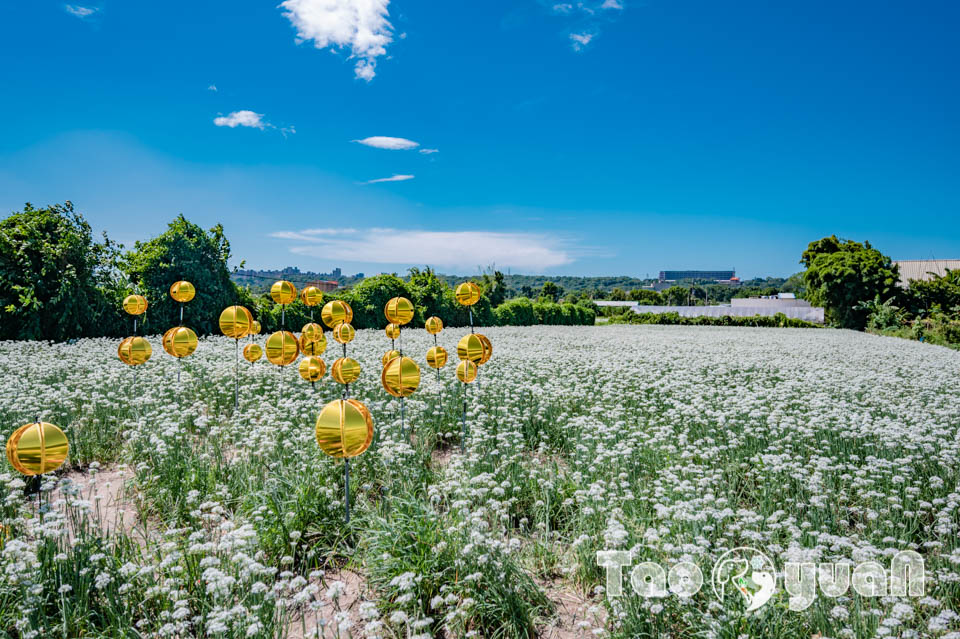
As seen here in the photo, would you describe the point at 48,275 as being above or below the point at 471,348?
above

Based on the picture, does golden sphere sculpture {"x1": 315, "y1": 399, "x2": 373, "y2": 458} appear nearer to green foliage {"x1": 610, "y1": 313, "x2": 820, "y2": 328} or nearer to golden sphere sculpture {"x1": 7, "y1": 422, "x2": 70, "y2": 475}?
golden sphere sculpture {"x1": 7, "y1": 422, "x2": 70, "y2": 475}

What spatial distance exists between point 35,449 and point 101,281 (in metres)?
16.2

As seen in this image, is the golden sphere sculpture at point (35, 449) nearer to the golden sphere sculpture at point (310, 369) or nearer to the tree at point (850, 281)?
the golden sphere sculpture at point (310, 369)

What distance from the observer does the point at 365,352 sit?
13.4 meters

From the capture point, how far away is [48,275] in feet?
46.9

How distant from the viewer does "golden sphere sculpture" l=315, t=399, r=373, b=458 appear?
3736mm

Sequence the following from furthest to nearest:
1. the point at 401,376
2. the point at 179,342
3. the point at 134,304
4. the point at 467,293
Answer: the point at 134,304 < the point at 179,342 < the point at 467,293 < the point at 401,376

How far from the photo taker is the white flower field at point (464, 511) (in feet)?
9.94

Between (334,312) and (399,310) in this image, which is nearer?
(399,310)

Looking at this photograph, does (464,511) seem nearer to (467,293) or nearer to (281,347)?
(467,293)

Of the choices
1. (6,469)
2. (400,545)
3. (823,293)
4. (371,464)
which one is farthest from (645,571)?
(823,293)

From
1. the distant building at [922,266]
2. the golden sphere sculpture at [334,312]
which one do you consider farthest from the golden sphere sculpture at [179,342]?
the distant building at [922,266]

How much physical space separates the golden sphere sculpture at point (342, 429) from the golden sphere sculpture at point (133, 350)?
19.4ft

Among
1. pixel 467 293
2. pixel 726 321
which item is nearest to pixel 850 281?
pixel 726 321
